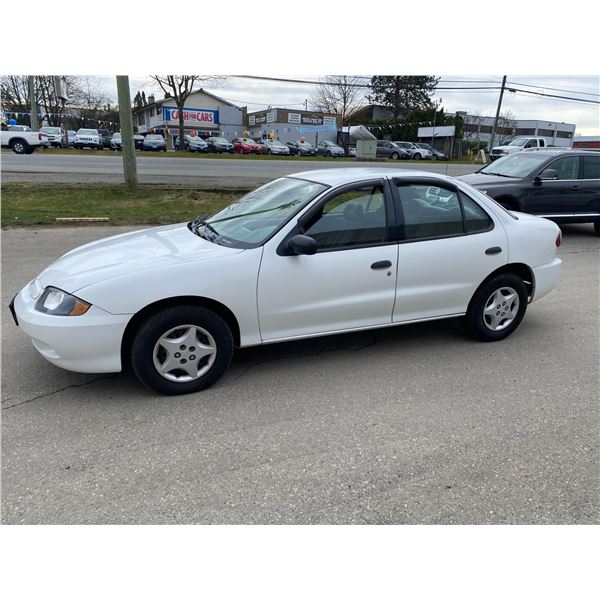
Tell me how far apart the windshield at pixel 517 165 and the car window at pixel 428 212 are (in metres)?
5.95

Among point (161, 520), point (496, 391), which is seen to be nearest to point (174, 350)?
point (161, 520)

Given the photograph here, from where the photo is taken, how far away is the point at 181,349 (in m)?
3.40

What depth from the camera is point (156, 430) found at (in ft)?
10.1

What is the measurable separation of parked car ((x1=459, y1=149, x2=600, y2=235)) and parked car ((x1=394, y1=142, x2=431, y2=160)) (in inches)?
1340

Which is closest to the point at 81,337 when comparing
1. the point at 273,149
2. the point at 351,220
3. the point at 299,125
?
the point at 351,220

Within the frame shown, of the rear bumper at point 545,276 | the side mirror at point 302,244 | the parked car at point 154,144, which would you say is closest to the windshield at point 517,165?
the rear bumper at point 545,276

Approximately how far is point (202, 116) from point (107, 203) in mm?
51394

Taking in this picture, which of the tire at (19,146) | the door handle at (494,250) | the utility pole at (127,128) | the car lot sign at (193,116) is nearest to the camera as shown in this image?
the door handle at (494,250)

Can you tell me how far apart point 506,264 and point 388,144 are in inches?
1582

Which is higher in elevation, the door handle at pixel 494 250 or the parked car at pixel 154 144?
the parked car at pixel 154 144

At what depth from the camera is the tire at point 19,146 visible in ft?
86.4

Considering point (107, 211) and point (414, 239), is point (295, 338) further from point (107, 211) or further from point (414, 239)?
point (107, 211)

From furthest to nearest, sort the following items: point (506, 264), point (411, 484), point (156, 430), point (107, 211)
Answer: point (107, 211) → point (506, 264) → point (156, 430) → point (411, 484)

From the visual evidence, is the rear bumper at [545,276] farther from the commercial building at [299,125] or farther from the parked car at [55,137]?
the commercial building at [299,125]
